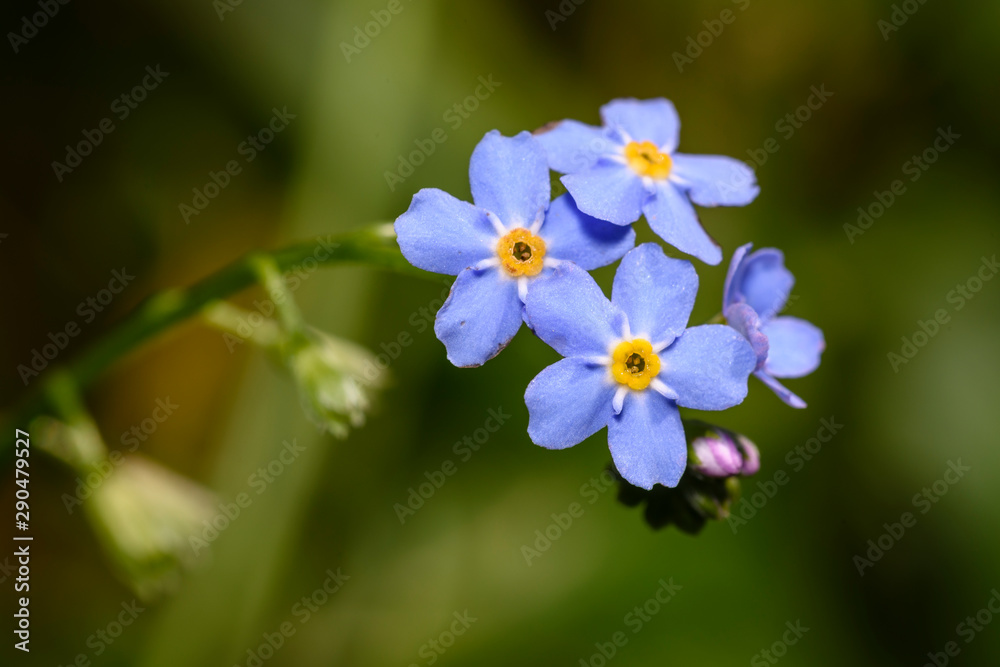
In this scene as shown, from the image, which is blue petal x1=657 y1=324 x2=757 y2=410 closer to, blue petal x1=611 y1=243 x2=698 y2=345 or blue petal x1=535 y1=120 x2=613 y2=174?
blue petal x1=611 y1=243 x2=698 y2=345

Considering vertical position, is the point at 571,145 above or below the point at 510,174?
above

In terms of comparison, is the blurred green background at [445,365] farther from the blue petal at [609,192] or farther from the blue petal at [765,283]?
the blue petal at [609,192]

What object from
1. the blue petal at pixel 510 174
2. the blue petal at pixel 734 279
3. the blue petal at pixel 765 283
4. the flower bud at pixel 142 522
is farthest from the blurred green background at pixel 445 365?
the blue petal at pixel 510 174

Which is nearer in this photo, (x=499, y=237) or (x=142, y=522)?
(x=499, y=237)

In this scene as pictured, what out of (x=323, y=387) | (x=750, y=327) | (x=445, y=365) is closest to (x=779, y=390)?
(x=750, y=327)

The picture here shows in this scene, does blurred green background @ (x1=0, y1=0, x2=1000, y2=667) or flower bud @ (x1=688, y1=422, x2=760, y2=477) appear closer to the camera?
flower bud @ (x1=688, y1=422, x2=760, y2=477)

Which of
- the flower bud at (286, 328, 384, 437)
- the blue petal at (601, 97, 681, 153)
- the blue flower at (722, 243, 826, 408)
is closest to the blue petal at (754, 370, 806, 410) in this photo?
the blue flower at (722, 243, 826, 408)

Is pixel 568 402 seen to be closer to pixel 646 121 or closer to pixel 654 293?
pixel 654 293
